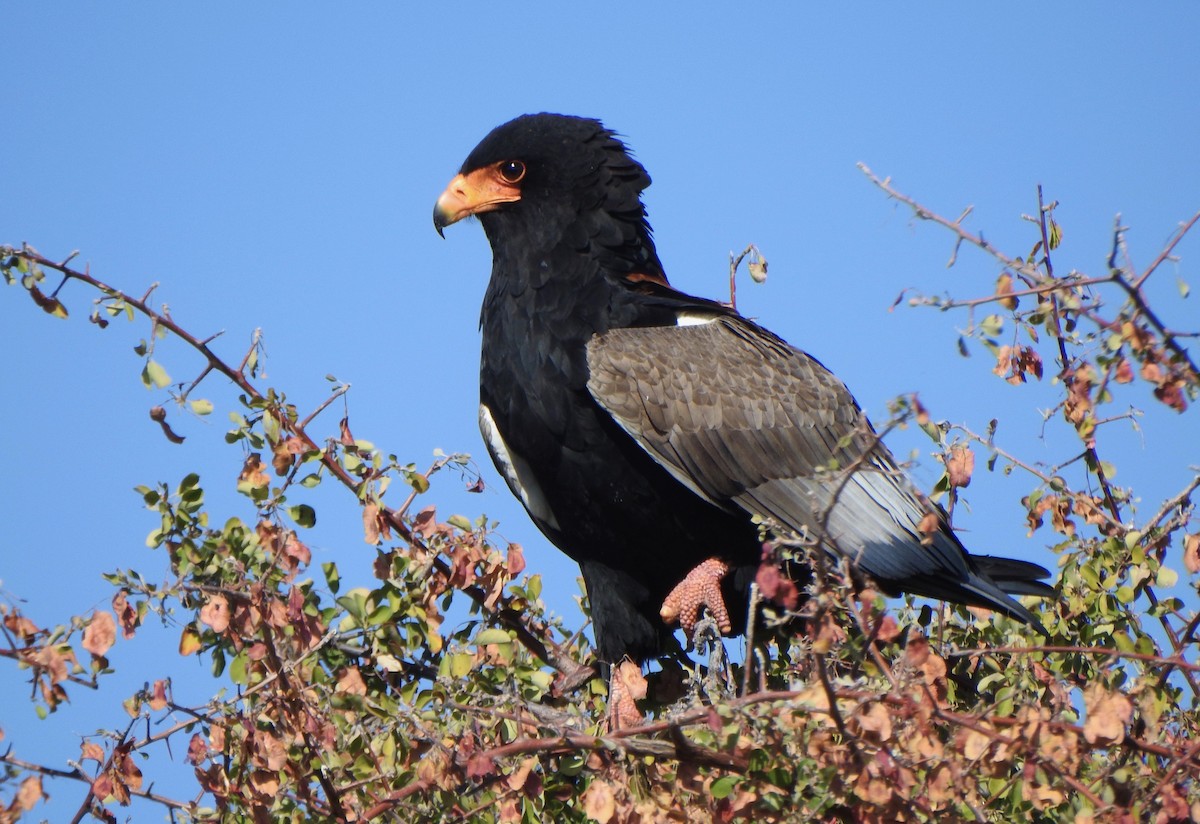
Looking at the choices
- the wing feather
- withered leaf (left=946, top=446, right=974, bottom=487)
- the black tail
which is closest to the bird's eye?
the wing feather

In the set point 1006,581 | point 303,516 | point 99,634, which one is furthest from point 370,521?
point 1006,581

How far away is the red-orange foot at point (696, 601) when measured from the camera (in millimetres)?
4637

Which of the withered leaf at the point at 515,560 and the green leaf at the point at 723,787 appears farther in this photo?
the withered leaf at the point at 515,560

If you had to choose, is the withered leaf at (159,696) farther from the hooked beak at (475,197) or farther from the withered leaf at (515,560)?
the hooked beak at (475,197)

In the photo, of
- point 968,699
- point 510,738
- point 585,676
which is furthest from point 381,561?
point 968,699

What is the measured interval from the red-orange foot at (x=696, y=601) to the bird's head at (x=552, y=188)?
1294 mm

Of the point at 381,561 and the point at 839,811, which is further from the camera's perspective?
the point at 381,561

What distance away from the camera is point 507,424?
4832 mm

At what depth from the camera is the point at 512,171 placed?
535 centimetres

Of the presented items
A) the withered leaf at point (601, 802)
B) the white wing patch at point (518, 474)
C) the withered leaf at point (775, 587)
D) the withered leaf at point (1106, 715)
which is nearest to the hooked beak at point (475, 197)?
the white wing patch at point (518, 474)

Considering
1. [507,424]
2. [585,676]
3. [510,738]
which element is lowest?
[510,738]

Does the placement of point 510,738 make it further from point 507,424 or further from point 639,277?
point 639,277

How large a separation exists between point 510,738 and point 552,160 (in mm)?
2532

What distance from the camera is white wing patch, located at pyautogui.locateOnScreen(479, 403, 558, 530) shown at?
500 centimetres
